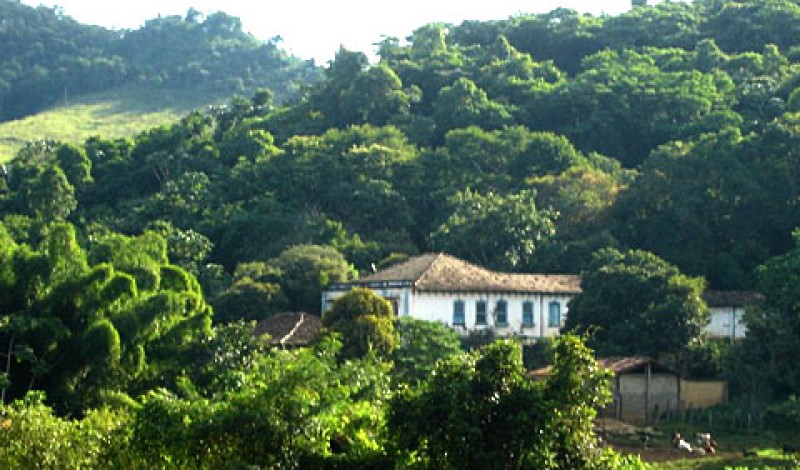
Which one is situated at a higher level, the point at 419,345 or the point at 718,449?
the point at 419,345

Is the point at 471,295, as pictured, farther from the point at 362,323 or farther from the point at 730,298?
the point at 730,298

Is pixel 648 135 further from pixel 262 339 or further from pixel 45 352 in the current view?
pixel 45 352

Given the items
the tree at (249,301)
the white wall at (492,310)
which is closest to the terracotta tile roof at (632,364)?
the white wall at (492,310)

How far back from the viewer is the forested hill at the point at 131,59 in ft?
500

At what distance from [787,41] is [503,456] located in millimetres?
86404

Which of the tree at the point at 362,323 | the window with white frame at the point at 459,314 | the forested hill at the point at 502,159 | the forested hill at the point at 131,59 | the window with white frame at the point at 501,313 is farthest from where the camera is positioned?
the forested hill at the point at 131,59

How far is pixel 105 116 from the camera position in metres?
135

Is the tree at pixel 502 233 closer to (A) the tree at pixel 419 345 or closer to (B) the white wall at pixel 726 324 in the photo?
(B) the white wall at pixel 726 324

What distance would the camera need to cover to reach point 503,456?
19.9 m

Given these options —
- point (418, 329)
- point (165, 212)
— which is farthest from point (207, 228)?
point (418, 329)

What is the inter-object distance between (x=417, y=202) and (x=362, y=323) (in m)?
26.8

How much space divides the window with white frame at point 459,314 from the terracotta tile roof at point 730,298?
9.70m

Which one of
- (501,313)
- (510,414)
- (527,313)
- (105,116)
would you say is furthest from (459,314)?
(105,116)

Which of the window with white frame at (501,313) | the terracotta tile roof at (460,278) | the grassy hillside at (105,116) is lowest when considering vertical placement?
the window with white frame at (501,313)
